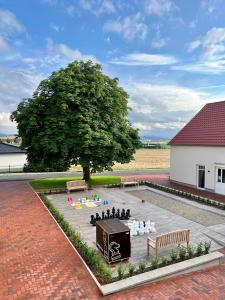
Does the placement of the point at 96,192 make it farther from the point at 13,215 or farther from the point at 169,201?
the point at 13,215

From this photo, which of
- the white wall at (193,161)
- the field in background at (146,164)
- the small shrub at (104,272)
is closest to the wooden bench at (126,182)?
the white wall at (193,161)

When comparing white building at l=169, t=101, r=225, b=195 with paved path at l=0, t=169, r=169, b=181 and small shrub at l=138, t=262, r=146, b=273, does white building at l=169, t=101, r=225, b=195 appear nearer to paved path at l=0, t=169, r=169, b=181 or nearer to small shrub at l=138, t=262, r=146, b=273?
paved path at l=0, t=169, r=169, b=181

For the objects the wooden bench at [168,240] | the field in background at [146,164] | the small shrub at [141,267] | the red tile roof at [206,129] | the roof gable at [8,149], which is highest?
the red tile roof at [206,129]

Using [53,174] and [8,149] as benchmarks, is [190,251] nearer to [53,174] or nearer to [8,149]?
[53,174]

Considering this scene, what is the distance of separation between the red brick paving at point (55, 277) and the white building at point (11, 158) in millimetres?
27116

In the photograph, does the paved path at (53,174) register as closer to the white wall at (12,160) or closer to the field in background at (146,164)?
the field in background at (146,164)

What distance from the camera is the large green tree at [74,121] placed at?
70.6 feet

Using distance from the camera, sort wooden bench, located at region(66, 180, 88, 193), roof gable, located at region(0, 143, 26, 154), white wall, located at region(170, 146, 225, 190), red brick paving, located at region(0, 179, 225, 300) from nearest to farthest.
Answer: red brick paving, located at region(0, 179, 225, 300) < wooden bench, located at region(66, 180, 88, 193) < white wall, located at region(170, 146, 225, 190) < roof gable, located at region(0, 143, 26, 154)

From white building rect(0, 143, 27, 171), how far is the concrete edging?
1265 inches

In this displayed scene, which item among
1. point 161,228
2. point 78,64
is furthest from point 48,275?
point 78,64

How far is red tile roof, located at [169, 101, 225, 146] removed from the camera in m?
22.5

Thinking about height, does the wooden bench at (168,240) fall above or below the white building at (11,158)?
below

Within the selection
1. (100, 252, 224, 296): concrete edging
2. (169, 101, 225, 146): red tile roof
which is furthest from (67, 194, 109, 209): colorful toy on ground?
(169, 101, 225, 146): red tile roof

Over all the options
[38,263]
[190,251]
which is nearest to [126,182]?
[190,251]
